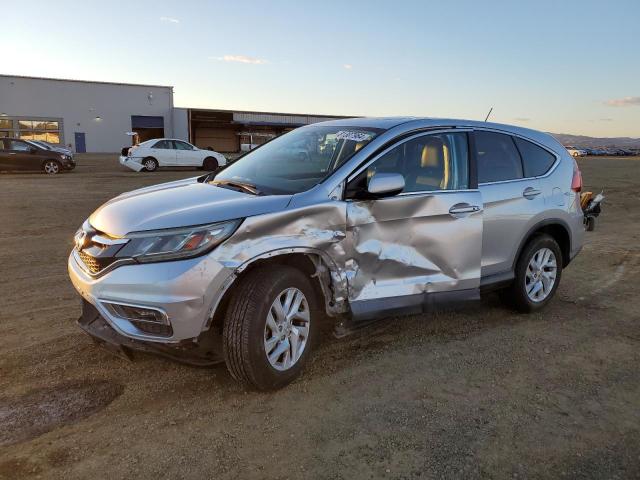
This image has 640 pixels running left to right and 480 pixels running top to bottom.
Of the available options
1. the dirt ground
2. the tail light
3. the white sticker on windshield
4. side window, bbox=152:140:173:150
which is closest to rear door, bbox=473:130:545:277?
the tail light

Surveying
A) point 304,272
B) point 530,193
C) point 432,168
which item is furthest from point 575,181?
point 304,272

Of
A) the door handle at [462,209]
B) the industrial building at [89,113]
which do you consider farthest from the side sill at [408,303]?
the industrial building at [89,113]

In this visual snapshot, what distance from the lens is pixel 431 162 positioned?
4.24 m

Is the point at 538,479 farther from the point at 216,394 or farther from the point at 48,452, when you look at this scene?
the point at 48,452

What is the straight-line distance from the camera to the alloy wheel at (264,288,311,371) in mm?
3328

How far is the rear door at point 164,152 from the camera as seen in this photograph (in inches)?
894

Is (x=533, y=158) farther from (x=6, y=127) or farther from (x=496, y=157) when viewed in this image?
(x=6, y=127)

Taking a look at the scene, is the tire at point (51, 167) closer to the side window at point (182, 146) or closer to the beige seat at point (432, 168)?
the side window at point (182, 146)

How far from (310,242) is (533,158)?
9.52 feet

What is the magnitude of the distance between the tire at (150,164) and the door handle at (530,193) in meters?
20.3

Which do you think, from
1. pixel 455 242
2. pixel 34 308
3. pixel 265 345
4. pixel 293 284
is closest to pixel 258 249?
Result: pixel 293 284

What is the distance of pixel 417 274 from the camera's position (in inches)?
158

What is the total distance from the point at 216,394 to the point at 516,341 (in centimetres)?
260

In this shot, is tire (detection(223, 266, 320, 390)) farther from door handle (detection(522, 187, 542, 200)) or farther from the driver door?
door handle (detection(522, 187, 542, 200))
